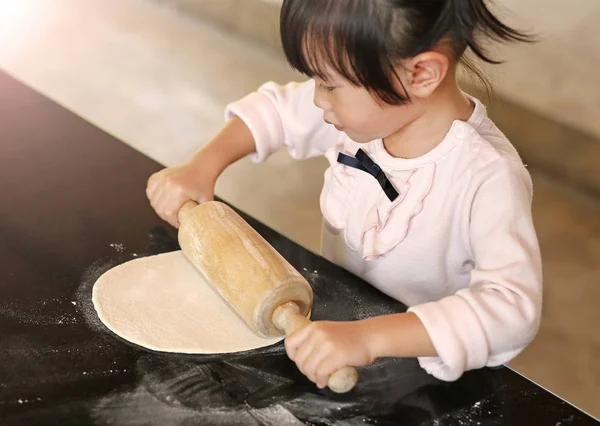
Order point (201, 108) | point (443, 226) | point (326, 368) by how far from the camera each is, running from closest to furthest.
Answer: point (326, 368), point (443, 226), point (201, 108)

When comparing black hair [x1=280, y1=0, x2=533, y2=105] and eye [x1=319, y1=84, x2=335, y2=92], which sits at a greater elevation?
black hair [x1=280, y1=0, x2=533, y2=105]

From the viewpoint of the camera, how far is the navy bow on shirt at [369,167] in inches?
37.9

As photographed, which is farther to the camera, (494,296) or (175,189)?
(175,189)

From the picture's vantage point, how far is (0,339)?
2.71 feet

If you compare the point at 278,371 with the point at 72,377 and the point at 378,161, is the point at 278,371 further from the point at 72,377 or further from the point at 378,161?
the point at 378,161

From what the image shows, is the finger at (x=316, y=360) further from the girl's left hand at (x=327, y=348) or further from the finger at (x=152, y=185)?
the finger at (x=152, y=185)

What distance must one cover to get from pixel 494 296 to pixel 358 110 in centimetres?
26

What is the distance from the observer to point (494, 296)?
773 millimetres

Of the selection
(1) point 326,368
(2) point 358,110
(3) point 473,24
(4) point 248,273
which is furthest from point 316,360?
(3) point 473,24

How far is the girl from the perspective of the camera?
29.9 inches

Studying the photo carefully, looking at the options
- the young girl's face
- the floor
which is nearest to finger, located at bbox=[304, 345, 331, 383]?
the young girl's face

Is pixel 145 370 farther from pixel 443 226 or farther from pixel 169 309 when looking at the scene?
pixel 443 226

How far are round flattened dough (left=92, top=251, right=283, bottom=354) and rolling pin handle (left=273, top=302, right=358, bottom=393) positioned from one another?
5 cm

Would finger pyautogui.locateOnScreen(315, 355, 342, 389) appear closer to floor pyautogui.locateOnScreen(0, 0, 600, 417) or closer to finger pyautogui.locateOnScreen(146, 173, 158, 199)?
finger pyautogui.locateOnScreen(146, 173, 158, 199)
